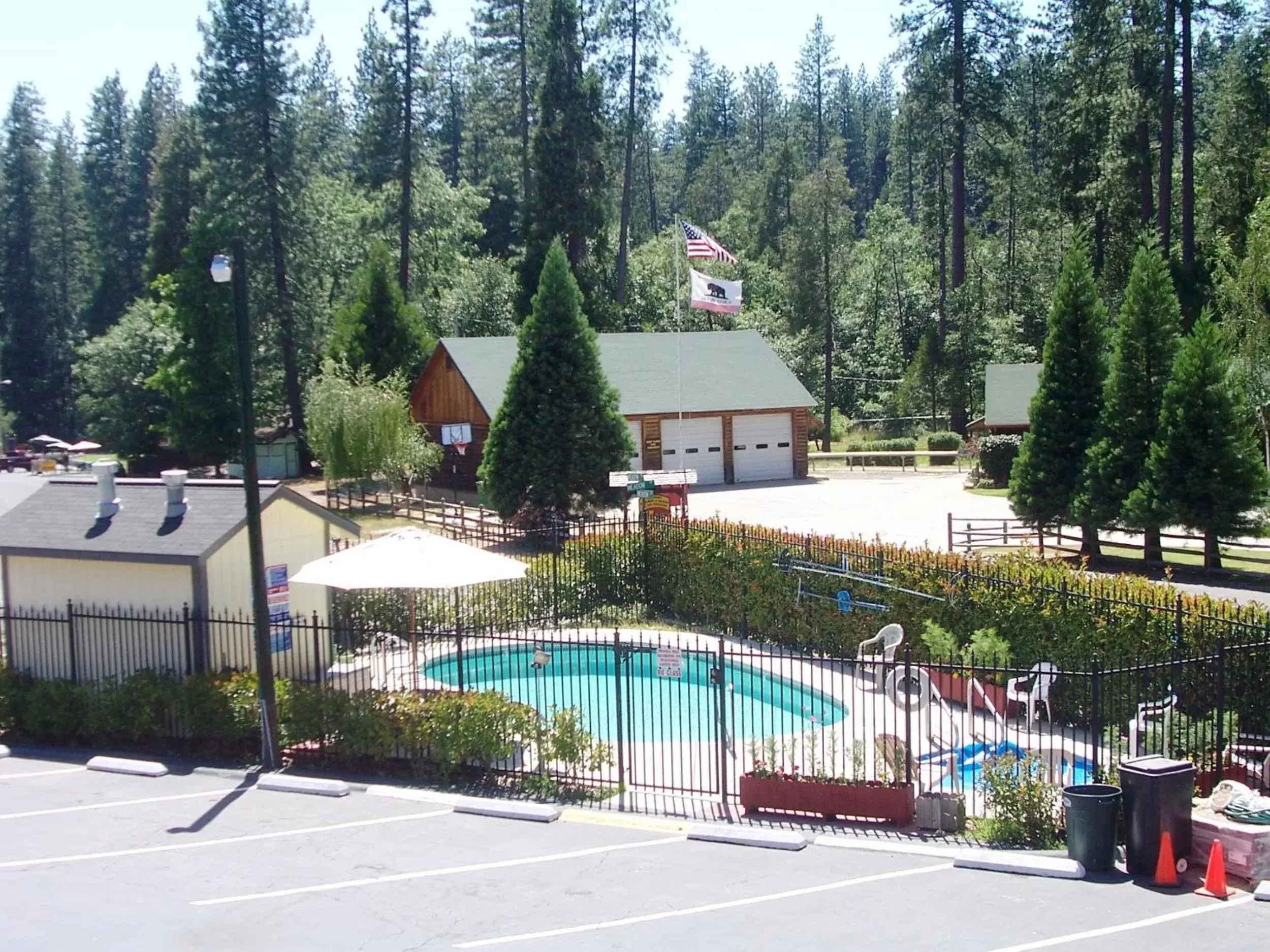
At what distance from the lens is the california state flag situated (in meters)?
37.5

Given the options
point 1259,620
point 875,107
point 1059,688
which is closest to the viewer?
point 1259,620

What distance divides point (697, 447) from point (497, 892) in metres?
33.9

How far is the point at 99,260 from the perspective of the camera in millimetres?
85000

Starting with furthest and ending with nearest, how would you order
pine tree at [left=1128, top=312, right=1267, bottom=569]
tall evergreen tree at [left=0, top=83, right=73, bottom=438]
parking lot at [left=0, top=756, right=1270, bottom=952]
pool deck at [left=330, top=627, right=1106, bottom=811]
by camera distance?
tall evergreen tree at [left=0, top=83, right=73, bottom=438] < pine tree at [left=1128, top=312, right=1267, bottom=569] < pool deck at [left=330, top=627, right=1106, bottom=811] < parking lot at [left=0, top=756, right=1270, bottom=952]

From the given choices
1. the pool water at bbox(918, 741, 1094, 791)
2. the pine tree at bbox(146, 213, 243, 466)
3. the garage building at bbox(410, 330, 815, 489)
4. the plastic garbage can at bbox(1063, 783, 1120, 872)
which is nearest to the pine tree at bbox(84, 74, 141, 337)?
the pine tree at bbox(146, 213, 243, 466)

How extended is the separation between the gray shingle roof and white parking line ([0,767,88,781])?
2591 centimetres

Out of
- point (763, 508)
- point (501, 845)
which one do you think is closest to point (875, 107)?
point (763, 508)

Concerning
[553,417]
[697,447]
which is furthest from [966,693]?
[697,447]

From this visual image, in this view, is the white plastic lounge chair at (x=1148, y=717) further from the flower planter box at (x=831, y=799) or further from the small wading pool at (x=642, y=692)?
the small wading pool at (x=642, y=692)

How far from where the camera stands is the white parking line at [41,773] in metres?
14.2

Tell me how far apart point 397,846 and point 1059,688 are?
8.70 m

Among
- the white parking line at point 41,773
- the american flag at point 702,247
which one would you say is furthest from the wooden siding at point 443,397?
the white parking line at point 41,773

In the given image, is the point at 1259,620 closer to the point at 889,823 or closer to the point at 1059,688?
the point at 1059,688

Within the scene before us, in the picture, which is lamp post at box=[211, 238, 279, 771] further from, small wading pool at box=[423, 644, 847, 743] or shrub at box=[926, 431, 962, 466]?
shrub at box=[926, 431, 962, 466]
